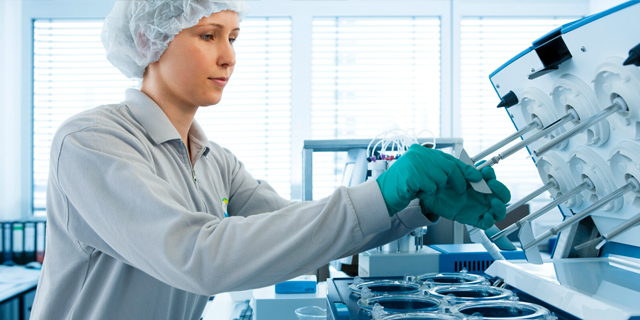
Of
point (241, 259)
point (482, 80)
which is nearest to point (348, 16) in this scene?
point (482, 80)

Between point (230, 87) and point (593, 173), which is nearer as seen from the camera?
point (593, 173)

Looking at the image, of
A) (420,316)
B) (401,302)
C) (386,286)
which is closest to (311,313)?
(386,286)

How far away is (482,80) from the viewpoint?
348cm

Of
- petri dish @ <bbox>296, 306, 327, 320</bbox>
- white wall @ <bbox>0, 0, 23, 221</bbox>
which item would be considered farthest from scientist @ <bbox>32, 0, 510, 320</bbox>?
white wall @ <bbox>0, 0, 23, 221</bbox>

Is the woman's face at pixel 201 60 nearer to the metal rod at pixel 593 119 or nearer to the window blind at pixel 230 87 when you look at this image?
the metal rod at pixel 593 119

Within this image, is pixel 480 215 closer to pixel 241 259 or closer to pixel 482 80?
pixel 241 259

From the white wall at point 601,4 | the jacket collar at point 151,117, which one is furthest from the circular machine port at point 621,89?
the white wall at point 601,4

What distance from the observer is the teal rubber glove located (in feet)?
2.22

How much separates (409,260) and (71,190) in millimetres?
878

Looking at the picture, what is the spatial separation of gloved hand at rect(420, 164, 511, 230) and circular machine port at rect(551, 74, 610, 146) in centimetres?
20

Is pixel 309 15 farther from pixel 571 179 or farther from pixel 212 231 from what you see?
pixel 212 231

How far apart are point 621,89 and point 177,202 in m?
0.76

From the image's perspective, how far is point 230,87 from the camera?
3.43 meters

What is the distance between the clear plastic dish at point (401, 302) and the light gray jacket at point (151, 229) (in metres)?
0.13
